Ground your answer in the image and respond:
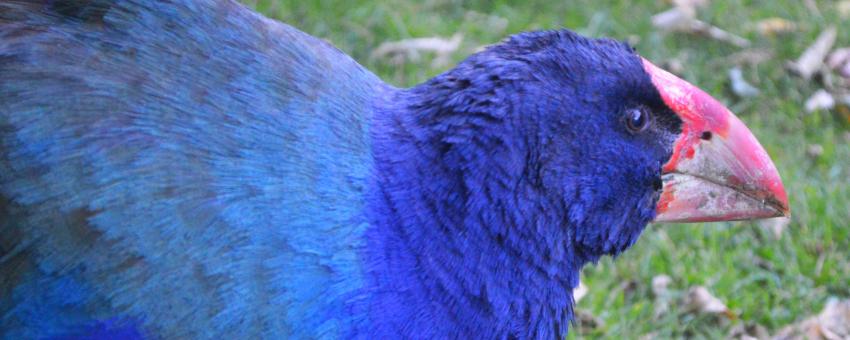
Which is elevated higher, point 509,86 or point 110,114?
point 509,86

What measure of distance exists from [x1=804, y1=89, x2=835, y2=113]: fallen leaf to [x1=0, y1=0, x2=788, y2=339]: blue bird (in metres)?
2.65

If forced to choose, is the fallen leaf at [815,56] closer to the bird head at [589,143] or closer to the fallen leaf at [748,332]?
the fallen leaf at [748,332]

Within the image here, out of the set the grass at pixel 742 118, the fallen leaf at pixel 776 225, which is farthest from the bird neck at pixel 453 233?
the fallen leaf at pixel 776 225

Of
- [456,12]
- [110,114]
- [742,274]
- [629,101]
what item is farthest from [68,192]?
[456,12]

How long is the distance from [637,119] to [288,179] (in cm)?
81

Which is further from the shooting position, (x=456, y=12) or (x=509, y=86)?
(x=456, y=12)

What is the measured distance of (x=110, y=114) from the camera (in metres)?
2.26

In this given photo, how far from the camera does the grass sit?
3.85 m

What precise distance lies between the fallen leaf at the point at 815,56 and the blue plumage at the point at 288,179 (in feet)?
10.1

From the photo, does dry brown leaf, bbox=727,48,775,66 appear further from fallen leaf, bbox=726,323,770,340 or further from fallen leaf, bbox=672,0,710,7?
fallen leaf, bbox=726,323,770,340

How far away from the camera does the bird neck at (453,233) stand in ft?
7.69

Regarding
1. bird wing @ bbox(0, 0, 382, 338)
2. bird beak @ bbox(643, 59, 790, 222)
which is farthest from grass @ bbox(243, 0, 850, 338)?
bird wing @ bbox(0, 0, 382, 338)

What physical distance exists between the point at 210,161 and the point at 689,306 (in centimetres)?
213

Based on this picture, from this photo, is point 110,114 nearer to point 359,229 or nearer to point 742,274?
point 359,229
